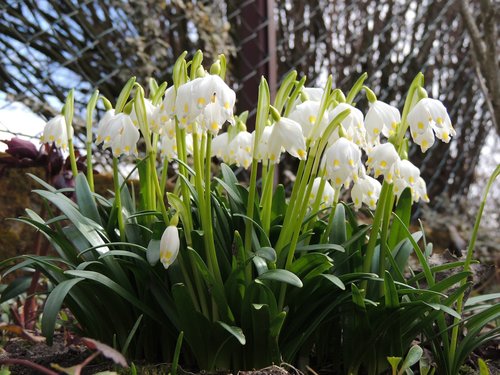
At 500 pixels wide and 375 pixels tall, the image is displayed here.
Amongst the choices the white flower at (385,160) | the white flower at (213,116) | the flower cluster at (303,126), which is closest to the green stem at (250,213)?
the flower cluster at (303,126)

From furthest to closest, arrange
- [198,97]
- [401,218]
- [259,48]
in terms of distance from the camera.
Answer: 1. [259,48]
2. [401,218]
3. [198,97]

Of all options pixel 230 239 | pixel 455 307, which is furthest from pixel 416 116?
pixel 455 307

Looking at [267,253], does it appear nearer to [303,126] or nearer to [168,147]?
[303,126]

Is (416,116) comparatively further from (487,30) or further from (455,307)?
(487,30)

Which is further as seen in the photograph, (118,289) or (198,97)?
(118,289)

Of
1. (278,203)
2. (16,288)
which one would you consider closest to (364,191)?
(278,203)

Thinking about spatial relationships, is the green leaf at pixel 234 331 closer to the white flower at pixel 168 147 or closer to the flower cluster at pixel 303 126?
the flower cluster at pixel 303 126

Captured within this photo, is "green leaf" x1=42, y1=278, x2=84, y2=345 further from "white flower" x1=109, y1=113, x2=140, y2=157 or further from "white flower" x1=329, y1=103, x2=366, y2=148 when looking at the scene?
"white flower" x1=329, y1=103, x2=366, y2=148
